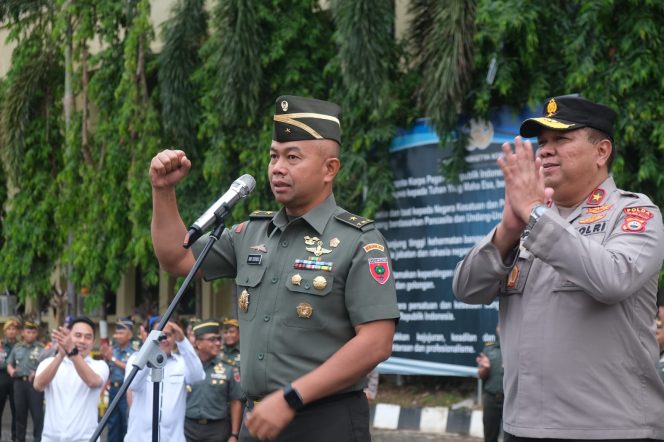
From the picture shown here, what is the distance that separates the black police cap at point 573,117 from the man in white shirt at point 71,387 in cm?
577

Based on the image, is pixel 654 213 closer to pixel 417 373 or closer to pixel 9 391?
pixel 417 373

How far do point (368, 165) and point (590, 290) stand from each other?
31.6 feet

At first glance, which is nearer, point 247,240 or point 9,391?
point 247,240

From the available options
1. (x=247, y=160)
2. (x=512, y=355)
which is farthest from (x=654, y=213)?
(x=247, y=160)

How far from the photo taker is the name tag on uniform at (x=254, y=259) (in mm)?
3606

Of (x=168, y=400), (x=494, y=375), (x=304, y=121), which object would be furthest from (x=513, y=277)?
(x=494, y=375)

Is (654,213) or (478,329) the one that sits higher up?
(654,213)

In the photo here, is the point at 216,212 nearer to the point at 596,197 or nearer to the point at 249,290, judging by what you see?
the point at 249,290

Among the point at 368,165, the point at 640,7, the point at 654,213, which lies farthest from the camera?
the point at 368,165

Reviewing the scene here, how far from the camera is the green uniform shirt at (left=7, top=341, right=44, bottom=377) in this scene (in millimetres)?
14766

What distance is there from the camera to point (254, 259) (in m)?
3.63

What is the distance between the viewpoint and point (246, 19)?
12812 mm

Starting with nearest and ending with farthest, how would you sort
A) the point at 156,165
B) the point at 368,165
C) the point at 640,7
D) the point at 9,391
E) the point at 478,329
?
the point at 156,165 < the point at 640,7 < the point at 478,329 < the point at 368,165 < the point at 9,391

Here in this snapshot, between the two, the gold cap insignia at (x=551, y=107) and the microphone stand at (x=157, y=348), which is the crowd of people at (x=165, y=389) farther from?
the gold cap insignia at (x=551, y=107)
